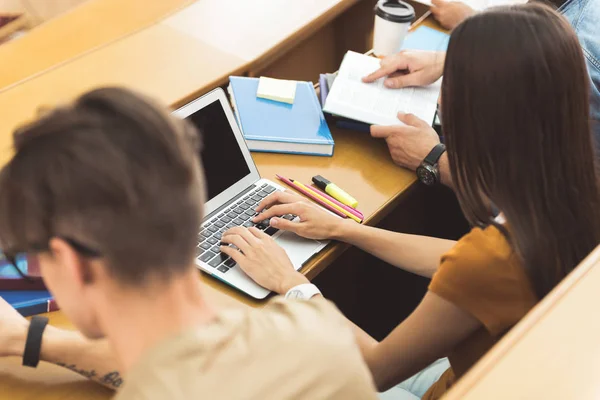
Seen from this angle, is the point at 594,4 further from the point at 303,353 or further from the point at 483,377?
the point at 303,353

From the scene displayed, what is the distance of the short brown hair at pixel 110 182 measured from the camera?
1.96 feet

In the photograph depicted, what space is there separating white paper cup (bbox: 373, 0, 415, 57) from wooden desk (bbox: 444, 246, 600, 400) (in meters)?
1.02

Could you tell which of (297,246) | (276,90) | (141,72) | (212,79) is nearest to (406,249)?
(297,246)

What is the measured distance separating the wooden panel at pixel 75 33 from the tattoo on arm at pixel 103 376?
0.81 metres

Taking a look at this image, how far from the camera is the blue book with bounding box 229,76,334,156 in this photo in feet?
4.67

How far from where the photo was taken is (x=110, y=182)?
59 cm

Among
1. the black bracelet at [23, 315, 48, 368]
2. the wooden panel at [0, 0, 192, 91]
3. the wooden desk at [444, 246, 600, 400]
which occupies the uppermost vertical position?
the wooden desk at [444, 246, 600, 400]

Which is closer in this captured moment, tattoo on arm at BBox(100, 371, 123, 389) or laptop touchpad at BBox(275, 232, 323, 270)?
tattoo on arm at BBox(100, 371, 123, 389)

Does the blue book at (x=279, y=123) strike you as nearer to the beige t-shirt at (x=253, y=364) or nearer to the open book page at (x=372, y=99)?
the open book page at (x=372, y=99)

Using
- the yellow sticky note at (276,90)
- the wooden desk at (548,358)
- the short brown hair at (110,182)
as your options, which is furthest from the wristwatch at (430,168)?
the short brown hair at (110,182)

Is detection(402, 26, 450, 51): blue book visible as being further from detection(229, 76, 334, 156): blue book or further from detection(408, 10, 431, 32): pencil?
detection(229, 76, 334, 156): blue book

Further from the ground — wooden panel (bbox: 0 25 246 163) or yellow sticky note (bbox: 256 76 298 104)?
wooden panel (bbox: 0 25 246 163)

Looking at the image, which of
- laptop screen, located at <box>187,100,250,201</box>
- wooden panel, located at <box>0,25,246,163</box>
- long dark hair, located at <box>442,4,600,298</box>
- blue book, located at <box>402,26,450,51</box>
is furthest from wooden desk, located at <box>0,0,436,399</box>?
long dark hair, located at <box>442,4,600,298</box>

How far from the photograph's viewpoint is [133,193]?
599mm
